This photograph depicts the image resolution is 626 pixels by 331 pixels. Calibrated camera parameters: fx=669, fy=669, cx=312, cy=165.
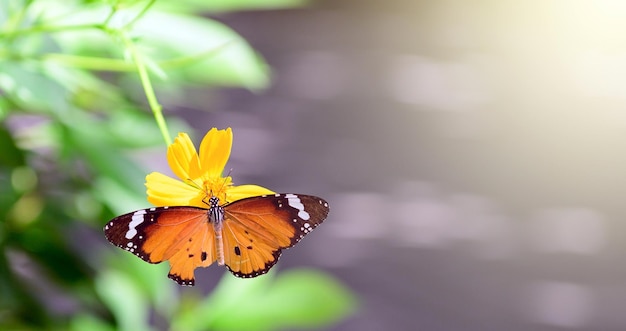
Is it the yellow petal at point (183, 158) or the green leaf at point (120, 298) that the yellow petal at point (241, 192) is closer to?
the yellow petal at point (183, 158)

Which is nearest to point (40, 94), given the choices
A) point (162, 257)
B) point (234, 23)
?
point (162, 257)

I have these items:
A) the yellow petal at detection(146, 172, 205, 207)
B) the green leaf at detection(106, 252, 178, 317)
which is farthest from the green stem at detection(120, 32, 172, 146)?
the green leaf at detection(106, 252, 178, 317)

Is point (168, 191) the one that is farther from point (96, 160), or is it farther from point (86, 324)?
point (86, 324)

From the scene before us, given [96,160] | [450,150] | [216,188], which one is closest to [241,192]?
[216,188]

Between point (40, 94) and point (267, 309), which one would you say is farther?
point (267, 309)

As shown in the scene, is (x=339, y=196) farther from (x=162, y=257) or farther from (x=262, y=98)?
(x=162, y=257)

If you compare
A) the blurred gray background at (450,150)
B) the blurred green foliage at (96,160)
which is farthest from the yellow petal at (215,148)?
the blurred gray background at (450,150)
